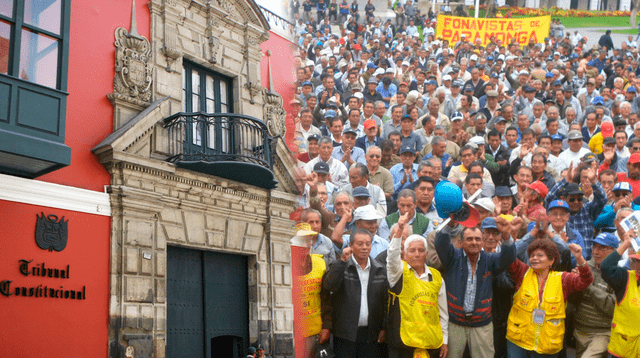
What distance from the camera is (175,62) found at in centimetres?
1320

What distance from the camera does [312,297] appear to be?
6.36 metres

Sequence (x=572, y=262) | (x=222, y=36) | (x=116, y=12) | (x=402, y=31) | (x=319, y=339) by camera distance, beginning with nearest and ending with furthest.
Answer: (x=319, y=339) → (x=572, y=262) → (x=116, y=12) → (x=222, y=36) → (x=402, y=31)

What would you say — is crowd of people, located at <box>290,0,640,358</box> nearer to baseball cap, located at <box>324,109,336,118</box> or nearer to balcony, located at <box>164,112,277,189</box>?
baseball cap, located at <box>324,109,336,118</box>

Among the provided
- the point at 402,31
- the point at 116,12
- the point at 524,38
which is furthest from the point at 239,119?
the point at 524,38

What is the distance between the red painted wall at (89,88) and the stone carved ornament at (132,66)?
4.9 inches

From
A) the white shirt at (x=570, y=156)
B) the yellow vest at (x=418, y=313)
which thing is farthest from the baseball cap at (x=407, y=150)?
the yellow vest at (x=418, y=313)

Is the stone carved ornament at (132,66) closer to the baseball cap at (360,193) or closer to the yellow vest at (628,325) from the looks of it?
the baseball cap at (360,193)

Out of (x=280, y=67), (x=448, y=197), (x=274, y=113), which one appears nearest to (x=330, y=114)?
(x=274, y=113)

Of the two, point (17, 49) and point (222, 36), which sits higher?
point (222, 36)

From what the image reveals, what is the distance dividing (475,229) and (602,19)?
4783 cm

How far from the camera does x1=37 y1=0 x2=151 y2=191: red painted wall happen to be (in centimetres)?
1093

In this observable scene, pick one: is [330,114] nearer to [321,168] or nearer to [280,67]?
[280,67]

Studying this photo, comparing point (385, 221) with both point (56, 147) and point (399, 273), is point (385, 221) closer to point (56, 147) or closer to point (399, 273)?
point (399, 273)

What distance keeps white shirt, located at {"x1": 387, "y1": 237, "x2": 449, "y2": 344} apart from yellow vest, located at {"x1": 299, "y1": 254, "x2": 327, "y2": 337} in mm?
647
